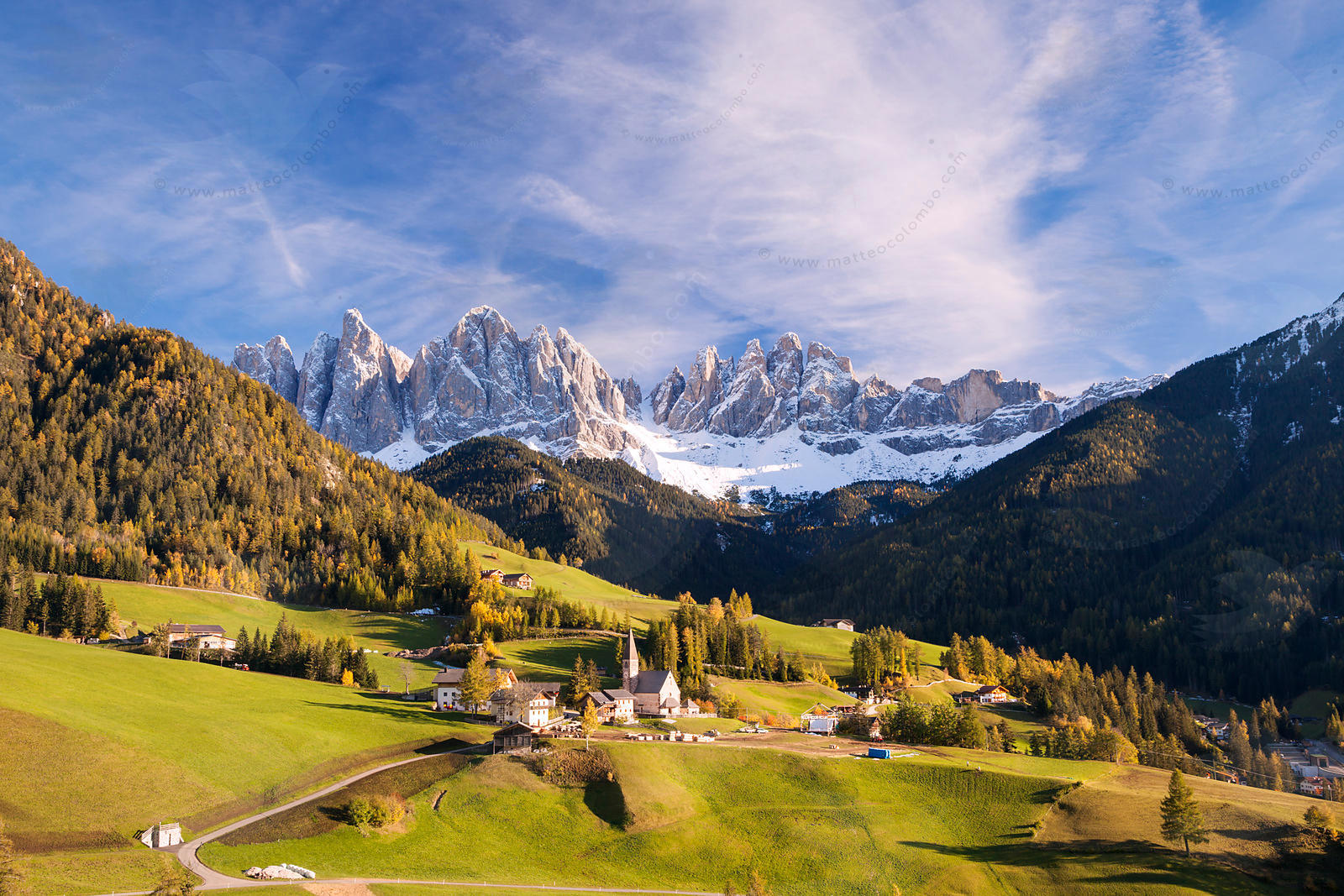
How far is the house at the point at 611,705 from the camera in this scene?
3760 inches

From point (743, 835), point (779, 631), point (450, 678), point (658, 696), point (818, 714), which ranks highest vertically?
point (779, 631)

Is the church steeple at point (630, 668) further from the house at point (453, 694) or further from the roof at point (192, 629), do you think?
the roof at point (192, 629)

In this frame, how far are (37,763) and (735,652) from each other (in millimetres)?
102377

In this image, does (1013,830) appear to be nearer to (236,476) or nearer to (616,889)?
(616,889)

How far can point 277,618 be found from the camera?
136 meters

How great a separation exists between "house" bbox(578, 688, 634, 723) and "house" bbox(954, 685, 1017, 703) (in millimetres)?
69868

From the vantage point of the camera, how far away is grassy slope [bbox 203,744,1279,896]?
56969 millimetres

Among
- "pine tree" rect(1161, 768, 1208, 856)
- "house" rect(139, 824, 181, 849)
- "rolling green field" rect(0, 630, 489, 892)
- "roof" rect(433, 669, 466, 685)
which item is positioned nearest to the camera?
"rolling green field" rect(0, 630, 489, 892)

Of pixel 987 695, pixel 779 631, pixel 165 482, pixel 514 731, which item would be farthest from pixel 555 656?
pixel 165 482

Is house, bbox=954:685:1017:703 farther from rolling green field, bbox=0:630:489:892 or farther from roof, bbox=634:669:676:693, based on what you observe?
rolling green field, bbox=0:630:489:892

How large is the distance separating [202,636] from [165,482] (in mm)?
65769

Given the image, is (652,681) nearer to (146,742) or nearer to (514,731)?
(514,731)

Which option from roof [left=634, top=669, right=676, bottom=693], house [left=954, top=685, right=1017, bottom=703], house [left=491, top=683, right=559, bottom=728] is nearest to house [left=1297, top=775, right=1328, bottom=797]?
house [left=954, top=685, right=1017, bottom=703]

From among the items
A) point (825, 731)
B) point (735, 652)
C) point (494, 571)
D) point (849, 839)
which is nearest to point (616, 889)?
point (849, 839)
